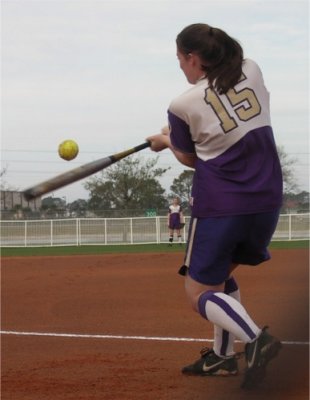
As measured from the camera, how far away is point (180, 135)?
4031mm

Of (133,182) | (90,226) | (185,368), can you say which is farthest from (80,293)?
(133,182)

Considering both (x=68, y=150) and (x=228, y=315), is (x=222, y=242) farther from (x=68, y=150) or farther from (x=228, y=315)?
(x=68, y=150)

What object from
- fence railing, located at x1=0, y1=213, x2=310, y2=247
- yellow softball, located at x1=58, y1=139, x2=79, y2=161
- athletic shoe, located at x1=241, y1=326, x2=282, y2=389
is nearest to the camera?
athletic shoe, located at x1=241, y1=326, x2=282, y2=389

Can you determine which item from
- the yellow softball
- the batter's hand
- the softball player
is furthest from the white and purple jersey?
the yellow softball

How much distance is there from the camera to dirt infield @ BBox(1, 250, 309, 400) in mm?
3949

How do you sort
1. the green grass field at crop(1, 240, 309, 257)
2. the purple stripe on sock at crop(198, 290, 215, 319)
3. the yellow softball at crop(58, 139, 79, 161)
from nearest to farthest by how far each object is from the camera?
the purple stripe on sock at crop(198, 290, 215, 319) → the yellow softball at crop(58, 139, 79, 161) → the green grass field at crop(1, 240, 309, 257)

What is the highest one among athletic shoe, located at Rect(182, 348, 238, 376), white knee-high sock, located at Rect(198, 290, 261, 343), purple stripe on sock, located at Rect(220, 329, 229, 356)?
white knee-high sock, located at Rect(198, 290, 261, 343)

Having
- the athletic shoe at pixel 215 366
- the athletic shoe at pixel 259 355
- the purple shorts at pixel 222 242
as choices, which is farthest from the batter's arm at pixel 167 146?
the athletic shoe at pixel 215 366

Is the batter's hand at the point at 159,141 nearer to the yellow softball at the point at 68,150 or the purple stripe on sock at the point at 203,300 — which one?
the purple stripe on sock at the point at 203,300

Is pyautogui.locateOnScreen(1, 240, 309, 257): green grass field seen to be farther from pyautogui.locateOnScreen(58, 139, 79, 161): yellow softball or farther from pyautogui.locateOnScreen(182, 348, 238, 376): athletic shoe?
pyautogui.locateOnScreen(182, 348, 238, 376): athletic shoe

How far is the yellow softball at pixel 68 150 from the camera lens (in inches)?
231

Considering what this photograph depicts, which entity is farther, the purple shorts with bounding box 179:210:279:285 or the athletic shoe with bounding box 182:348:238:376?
Answer: the athletic shoe with bounding box 182:348:238:376

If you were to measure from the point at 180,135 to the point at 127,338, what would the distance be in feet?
8.96

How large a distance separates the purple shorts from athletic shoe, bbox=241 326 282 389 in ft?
1.37
